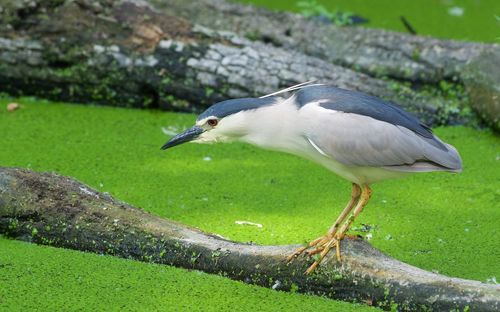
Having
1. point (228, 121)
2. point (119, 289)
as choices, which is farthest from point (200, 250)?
point (228, 121)

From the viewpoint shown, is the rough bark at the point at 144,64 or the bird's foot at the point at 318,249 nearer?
the bird's foot at the point at 318,249

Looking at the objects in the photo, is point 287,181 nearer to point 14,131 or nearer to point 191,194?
point 191,194

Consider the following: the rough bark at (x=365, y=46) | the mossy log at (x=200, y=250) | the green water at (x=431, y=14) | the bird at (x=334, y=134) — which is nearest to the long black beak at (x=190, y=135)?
the bird at (x=334, y=134)

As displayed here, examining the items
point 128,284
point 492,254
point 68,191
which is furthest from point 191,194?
point 492,254

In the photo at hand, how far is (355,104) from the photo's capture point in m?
2.97

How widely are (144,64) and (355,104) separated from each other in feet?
6.49

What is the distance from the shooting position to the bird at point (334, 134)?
9.44 feet

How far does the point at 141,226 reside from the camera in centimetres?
307

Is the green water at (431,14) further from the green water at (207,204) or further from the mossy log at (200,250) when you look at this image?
the mossy log at (200,250)

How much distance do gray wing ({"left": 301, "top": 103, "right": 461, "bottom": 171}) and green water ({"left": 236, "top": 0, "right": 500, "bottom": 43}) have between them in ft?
9.57

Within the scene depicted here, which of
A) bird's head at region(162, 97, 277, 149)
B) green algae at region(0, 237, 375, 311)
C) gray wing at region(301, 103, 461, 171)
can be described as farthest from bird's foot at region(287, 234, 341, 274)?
bird's head at region(162, 97, 277, 149)

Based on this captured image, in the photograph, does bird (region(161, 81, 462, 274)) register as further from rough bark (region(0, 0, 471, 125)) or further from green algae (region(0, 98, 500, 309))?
rough bark (region(0, 0, 471, 125))

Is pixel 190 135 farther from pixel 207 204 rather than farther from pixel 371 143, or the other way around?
pixel 207 204

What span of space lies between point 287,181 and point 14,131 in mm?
1415
